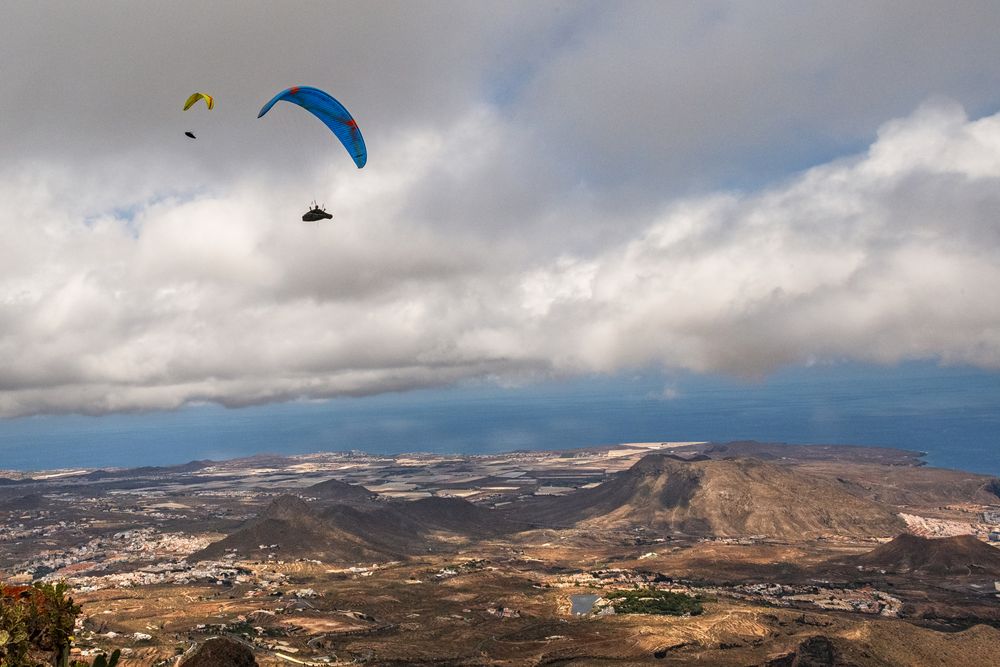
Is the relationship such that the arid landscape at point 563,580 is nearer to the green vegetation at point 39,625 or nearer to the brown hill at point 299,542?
the brown hill at point 299,542

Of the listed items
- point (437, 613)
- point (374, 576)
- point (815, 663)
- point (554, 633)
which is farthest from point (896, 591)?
point (374, 576)

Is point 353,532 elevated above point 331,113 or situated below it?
below

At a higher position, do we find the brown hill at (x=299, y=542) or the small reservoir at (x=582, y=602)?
the brown hill at (x=299, y=542)

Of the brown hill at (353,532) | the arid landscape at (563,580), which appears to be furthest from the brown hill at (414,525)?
the arid landscape at (563,580)

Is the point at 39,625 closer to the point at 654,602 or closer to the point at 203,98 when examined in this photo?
the point at 203,98

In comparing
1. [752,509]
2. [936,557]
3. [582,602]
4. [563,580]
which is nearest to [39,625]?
[582,602]

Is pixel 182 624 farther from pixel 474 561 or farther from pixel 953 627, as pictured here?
pixel 953 627
